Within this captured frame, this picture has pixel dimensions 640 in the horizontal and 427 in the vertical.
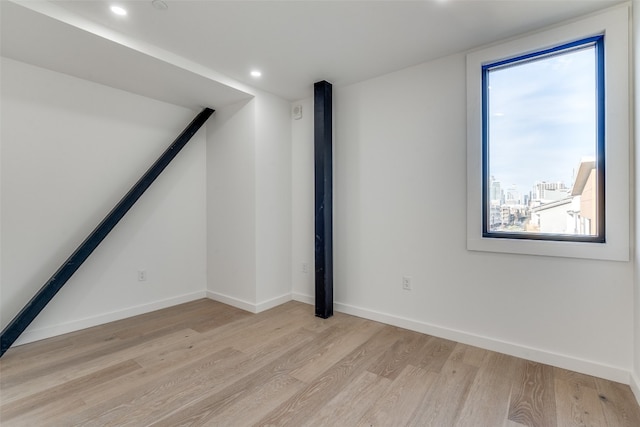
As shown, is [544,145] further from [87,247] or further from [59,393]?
[87,247]

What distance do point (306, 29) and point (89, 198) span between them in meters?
2.48

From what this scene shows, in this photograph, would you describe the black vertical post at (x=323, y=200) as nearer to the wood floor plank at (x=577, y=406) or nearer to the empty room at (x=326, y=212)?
the empty room at (x=326, y=212)

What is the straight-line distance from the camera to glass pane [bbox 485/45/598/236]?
6.57ft

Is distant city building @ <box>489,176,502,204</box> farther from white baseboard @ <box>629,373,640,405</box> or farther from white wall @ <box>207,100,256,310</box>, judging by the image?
white wall @ <box>207,100,256,310</box>

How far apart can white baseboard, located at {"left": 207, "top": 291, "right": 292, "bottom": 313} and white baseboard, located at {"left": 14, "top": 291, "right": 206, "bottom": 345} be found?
10.8 inches

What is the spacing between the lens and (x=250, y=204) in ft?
10.5

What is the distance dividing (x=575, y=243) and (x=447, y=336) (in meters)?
1.18

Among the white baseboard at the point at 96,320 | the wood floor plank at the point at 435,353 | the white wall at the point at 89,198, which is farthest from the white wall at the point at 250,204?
the wood floor plank at the point at 435,353

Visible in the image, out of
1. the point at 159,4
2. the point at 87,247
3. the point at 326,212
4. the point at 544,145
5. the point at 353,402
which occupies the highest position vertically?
the point at 159,4

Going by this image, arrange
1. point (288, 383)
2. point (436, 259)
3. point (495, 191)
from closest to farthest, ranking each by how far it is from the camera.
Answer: point (288, 383)
point (495, 191)
point (436, 259)

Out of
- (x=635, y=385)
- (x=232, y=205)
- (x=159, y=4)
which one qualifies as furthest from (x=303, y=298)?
(x=159, y=4)

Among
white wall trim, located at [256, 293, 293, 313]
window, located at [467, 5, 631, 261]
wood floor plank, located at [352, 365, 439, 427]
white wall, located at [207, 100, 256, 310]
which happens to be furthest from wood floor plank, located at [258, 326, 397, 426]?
white wall, located at [207, 100, 256, 310]

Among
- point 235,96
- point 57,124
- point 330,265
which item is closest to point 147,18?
point 235,96

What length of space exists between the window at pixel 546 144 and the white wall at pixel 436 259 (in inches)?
8.2
